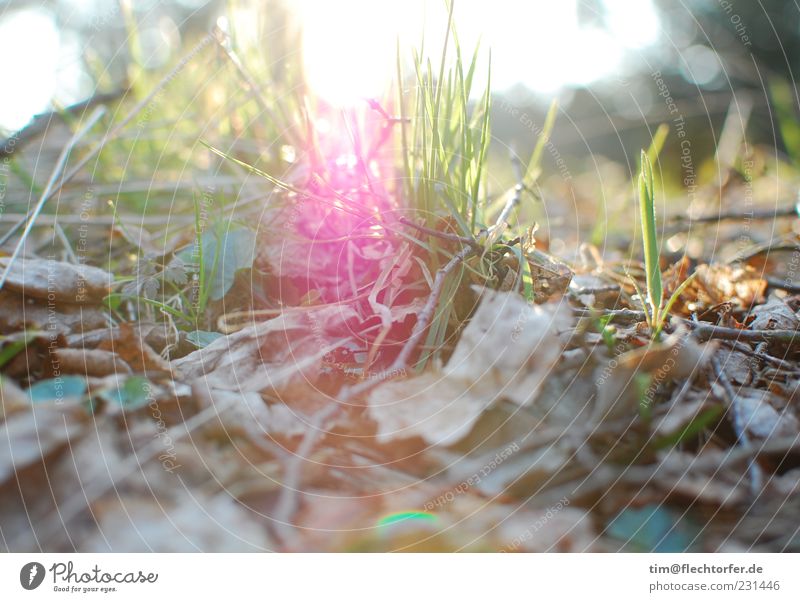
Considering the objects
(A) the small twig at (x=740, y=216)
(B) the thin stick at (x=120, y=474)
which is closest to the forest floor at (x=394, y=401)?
(B) the thin stick at (x=120, y=474)

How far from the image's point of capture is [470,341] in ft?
2.47

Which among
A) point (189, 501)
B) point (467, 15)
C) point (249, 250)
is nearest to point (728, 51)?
point (467, 15)

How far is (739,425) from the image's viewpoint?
0.69 meters

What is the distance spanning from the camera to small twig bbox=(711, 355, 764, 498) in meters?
0.66

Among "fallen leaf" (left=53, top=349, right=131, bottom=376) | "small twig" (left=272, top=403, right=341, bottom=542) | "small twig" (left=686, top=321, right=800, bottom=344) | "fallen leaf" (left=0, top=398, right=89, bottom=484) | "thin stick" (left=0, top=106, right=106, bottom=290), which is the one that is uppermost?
"thin stick" (left=0, top=106, right=106, bottom=290)

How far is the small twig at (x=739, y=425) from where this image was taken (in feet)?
2.16

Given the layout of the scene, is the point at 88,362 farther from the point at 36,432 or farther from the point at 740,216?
the point at 740,216

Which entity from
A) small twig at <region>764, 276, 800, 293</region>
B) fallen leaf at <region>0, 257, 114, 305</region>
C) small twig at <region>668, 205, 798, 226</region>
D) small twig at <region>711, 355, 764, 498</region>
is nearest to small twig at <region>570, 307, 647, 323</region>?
small twig at <region>711, 355, 764, 498</region>

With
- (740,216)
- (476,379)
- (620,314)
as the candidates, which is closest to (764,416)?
(620,314)

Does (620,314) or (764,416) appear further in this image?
(620,314)

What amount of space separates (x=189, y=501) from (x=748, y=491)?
64cm

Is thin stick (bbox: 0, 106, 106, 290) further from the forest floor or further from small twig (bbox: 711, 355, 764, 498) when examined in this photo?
small twig (bbox: 711, 355, 764, 498)

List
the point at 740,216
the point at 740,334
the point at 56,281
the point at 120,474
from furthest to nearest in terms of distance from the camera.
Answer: the point at 740,216, the point at 56,281, the point at 740,334, the point at 120,474
